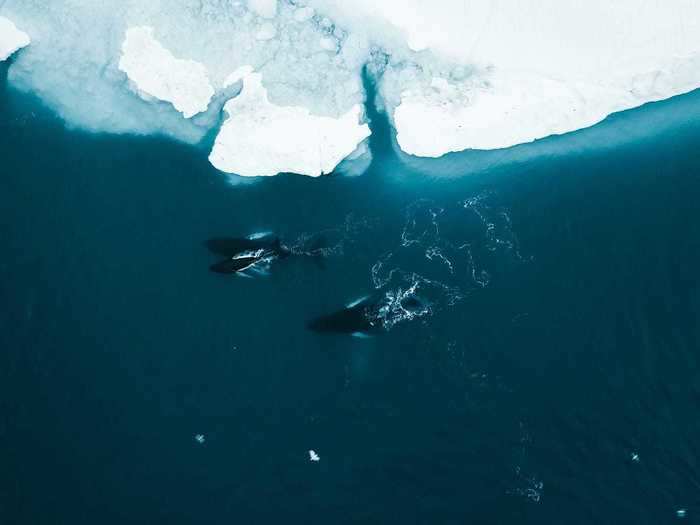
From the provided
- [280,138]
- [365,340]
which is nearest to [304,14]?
[280,138]

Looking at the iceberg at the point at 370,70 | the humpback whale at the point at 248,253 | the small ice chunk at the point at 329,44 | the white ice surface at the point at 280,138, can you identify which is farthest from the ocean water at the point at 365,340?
the small ice chunk at the point at 329,44

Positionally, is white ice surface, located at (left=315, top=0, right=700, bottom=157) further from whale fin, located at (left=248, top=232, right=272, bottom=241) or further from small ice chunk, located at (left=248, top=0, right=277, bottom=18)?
whale fin, located at (left=248, top=232, right=272, bottom=241)

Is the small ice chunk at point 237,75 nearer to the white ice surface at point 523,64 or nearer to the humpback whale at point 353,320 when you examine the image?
the white ice surface at point 523,64

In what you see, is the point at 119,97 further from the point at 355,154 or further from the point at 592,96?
the point at 592,96

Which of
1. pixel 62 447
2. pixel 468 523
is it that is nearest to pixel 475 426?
pixel 468 523

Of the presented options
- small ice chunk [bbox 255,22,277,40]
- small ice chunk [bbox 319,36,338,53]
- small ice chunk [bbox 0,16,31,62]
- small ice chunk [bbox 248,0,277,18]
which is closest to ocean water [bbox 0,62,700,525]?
small ice chunk [bbox 319,36,338,53]

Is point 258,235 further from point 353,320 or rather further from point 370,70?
point 370,70

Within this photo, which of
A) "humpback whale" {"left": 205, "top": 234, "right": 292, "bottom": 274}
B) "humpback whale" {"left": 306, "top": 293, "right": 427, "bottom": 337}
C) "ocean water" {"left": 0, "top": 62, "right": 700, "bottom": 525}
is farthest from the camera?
"humpback whale" {"left": 205, "top": 234, "right": 292, "bottom": 274}

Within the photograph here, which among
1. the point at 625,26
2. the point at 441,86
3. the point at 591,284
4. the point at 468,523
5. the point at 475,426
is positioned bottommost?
the point at 468,523
